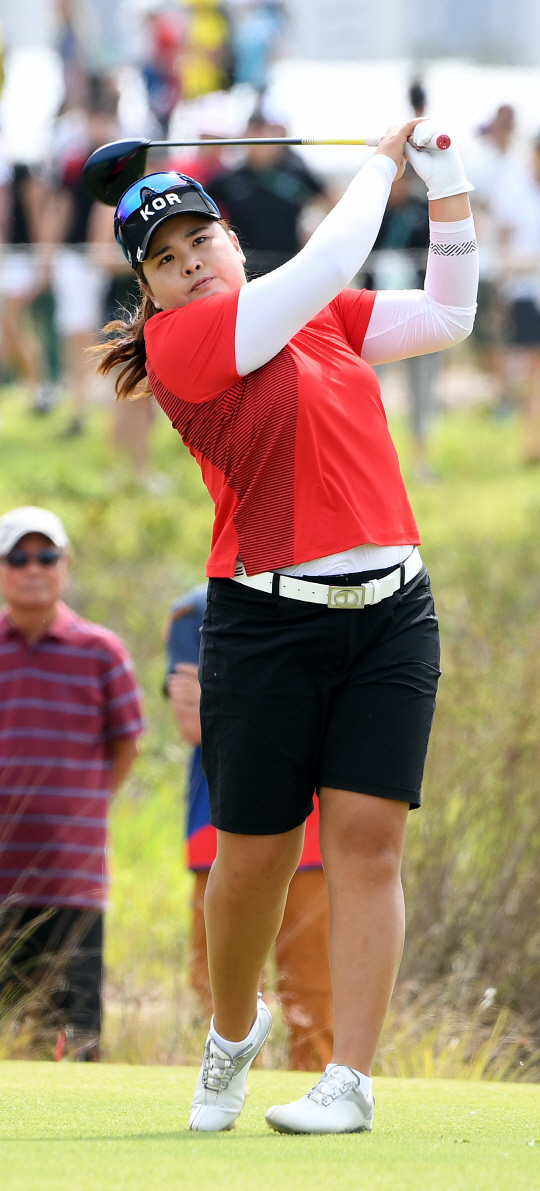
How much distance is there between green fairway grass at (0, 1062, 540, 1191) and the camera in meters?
2.85

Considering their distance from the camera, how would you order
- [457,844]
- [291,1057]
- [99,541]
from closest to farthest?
[291,1057]
[457,844]
[99,541]

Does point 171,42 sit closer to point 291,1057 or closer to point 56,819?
point 56,819

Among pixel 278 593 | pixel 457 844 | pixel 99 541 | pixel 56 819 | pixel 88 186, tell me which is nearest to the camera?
pixel 278 593

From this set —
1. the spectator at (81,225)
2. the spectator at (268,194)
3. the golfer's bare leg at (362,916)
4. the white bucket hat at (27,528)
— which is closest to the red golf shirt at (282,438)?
the golfer's bare leg at (362,916)

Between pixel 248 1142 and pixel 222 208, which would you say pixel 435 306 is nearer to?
pixel 248 1142

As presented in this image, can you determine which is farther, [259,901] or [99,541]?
[99,541]

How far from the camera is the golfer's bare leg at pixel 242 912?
11.3 ft

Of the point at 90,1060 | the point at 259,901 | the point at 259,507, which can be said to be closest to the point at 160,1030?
the point at 90,1060

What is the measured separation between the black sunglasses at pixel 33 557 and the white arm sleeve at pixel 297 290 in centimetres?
327

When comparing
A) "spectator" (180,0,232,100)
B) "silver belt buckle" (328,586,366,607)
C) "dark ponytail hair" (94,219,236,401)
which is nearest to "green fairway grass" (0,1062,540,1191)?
"silver belt buckle" (328,586,366,607)

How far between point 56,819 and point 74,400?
24.3 ft

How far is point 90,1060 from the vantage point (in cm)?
578

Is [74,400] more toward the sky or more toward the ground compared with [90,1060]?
more toward the sky

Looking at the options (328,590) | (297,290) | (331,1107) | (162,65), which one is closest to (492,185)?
(162,65)
